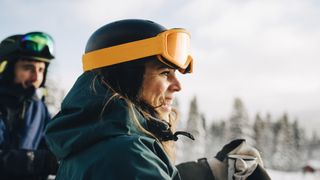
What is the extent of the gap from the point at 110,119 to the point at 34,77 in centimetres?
291

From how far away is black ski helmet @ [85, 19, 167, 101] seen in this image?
2.42m

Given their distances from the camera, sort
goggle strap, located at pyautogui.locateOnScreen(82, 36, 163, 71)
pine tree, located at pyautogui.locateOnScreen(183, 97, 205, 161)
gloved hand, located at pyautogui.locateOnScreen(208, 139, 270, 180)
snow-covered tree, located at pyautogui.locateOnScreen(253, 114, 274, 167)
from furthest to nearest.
Answer: snow-covered tree, located at pyautogui.locateOnScreen(253, 114, 274, 167), pine tree, located at pyautogui.locateOnScreen(183, 97, 205, 161), gloved hand, located at pyautogui.locateOnScreen(208, 139, 270, 180), goggle strap, located at pyautogui.locateOnScreen(82, 36, 163, 71)

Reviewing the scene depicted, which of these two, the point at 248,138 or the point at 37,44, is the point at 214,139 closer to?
the point at 248,138

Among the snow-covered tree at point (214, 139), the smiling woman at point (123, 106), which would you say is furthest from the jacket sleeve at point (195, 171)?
the snow-covered tree at point (214, 139)

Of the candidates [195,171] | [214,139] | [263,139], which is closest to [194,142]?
[263,139]

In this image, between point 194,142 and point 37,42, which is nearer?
point 37,42

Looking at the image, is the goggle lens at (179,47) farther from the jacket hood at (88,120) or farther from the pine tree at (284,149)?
the pine tree at (284,149)

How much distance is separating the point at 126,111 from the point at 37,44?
3.21 m

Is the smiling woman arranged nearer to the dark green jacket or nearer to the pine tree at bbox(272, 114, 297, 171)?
the dark green jacket

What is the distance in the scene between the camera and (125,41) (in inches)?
102

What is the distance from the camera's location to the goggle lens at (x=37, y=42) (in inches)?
193

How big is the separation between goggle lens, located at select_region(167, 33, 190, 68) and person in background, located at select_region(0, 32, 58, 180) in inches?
85.4

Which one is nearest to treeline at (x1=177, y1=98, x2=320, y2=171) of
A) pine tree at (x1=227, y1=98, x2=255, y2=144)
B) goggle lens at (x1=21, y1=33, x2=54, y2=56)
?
pine tree at (x1=227, y1=98, x2=255, y2=144)

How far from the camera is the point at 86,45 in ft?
9.22
